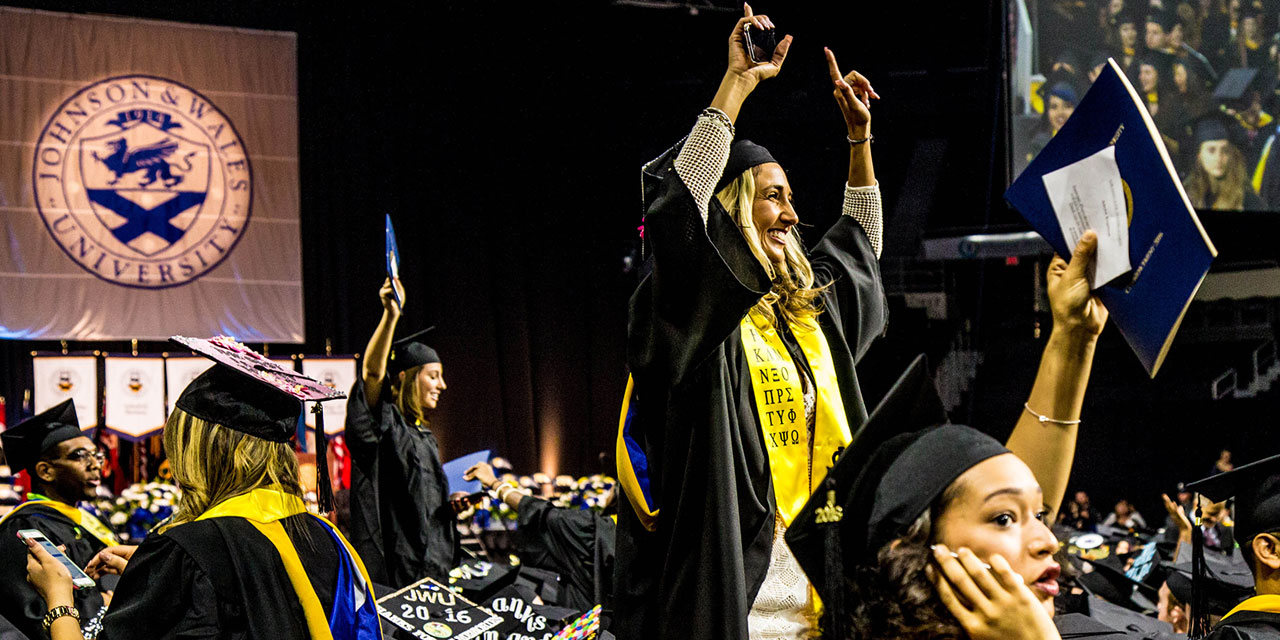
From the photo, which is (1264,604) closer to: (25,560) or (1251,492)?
(1251,492)

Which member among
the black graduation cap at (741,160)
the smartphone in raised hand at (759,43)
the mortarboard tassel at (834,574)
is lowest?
the mortarboard tassel at (834,574)

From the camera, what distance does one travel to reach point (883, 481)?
144 centimetres

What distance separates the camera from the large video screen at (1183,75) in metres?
8.58

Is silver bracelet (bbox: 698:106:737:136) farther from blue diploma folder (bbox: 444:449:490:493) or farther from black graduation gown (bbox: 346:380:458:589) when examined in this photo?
blue diploma folder (bbox: 444:449:490:493)

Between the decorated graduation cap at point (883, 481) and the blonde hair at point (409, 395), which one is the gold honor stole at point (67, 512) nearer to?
the blonde hair at point (409, 395)

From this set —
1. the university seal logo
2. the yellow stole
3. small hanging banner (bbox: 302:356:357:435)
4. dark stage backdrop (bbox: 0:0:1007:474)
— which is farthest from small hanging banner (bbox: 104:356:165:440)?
the yellow stole

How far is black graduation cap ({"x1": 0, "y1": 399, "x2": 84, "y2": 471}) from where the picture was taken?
443 cm

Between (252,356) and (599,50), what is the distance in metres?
9.34

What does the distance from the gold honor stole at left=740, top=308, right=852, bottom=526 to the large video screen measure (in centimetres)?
675

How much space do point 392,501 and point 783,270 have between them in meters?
3.39

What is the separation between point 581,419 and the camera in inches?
491

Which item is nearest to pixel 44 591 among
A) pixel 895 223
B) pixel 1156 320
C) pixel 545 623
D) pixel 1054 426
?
pixel 545 623

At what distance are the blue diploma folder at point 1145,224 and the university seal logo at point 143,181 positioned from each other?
10.3 m

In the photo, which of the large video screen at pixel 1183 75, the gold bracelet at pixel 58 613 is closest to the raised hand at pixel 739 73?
the gold bracelet at pixel 58 613
